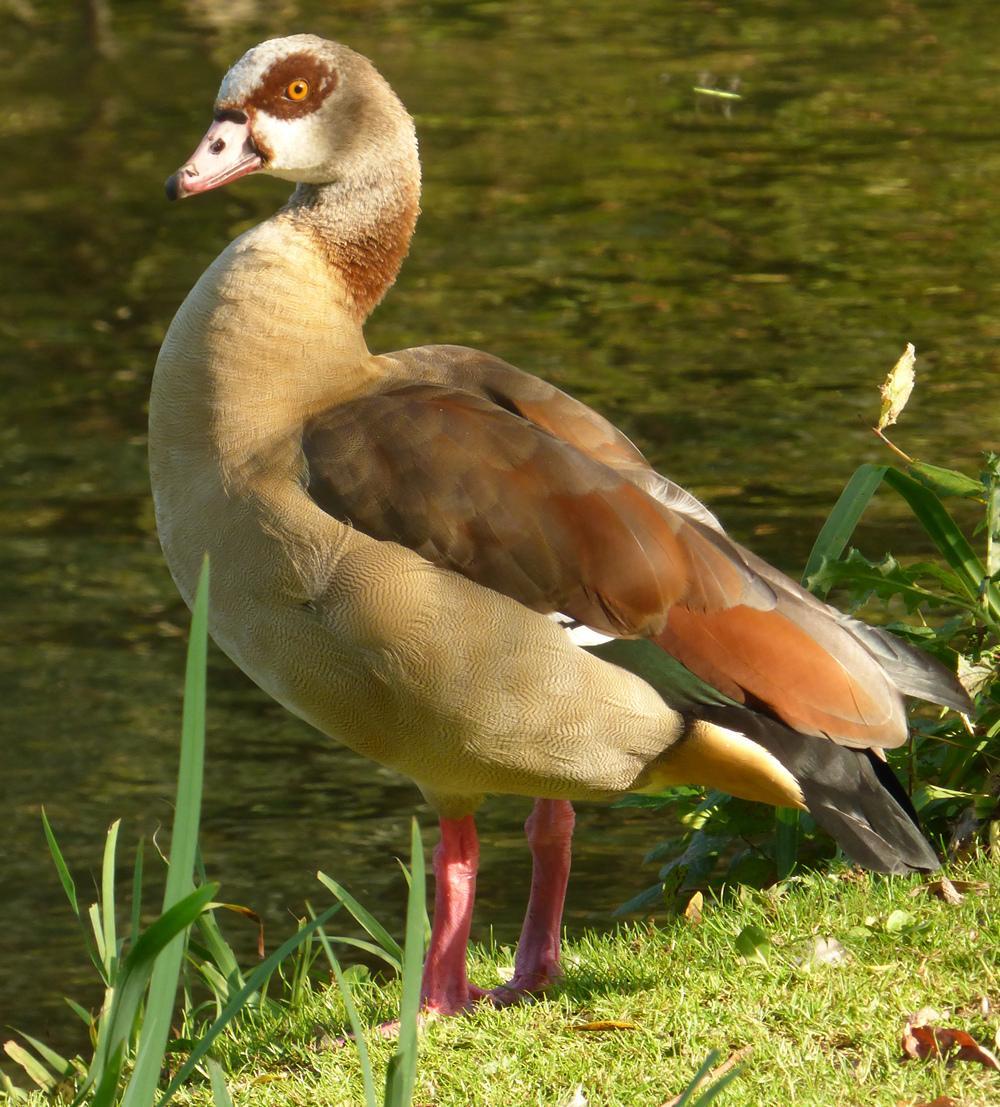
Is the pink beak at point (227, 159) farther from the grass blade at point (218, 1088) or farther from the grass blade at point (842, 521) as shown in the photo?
the grass blade at point (218, 1088)

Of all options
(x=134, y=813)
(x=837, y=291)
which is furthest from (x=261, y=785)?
(x=837, y=291)

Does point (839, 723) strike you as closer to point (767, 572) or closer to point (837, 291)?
point (767, 572)

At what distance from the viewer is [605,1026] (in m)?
3.83

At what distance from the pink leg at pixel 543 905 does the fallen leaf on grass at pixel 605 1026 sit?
31 cm

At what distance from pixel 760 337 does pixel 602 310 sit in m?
1.02

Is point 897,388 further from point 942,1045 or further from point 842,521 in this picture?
point 942,1045

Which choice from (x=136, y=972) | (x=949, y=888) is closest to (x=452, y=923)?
(x=949, y=888)

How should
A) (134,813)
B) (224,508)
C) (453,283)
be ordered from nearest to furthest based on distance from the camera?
(224,508)
(134,813)
(453,283)

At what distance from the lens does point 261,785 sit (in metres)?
6.48

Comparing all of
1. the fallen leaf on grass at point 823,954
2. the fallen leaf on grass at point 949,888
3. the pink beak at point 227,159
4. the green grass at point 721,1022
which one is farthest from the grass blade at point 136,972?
the pink beak at point 227,159

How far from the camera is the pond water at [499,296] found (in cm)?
629

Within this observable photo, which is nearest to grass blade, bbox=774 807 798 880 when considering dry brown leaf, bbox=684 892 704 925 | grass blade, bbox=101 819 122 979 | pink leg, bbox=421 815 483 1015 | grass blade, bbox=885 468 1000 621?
dry brown leaf, bbox=684 892 704 925

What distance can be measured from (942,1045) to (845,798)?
22.2 inches

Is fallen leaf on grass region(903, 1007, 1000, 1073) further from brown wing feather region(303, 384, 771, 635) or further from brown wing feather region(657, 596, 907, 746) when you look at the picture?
brown wing feather region(303, 384, 771, 635)
